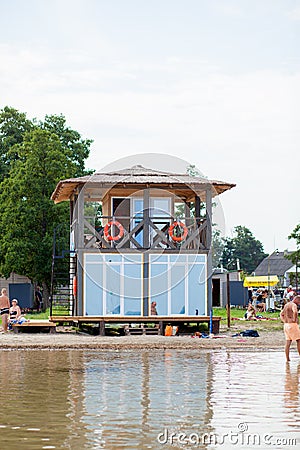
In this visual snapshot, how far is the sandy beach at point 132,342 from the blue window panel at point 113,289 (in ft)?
4.65

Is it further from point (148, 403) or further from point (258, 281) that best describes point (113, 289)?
point (258, 281)

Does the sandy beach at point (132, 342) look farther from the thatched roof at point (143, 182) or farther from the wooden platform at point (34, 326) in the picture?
the thatched roof at point (143, 182)

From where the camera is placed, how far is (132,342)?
24.6m

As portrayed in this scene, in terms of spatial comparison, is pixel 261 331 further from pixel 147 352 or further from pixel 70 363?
pixel 70 363

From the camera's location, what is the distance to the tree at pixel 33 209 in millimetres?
44875

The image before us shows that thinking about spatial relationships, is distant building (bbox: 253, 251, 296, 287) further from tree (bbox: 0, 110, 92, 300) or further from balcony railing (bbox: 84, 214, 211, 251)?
balcony railing (bbox: 84, 214, 211, 251)

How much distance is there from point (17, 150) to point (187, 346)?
90.0ft

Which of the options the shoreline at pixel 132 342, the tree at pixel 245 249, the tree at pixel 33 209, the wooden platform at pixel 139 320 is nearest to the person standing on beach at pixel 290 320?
the shoreline at pixel 132 342

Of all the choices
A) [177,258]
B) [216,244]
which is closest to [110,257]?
[177,258]

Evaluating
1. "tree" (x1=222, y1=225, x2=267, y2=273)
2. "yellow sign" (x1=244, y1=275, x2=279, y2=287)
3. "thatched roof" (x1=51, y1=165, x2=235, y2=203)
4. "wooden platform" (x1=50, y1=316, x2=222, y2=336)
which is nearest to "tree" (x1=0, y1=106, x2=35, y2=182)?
"yellow sign" (x1=244, y1=275, x2=279, y2=287)

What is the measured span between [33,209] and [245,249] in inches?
2667

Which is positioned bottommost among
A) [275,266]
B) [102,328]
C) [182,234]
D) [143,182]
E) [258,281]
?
[102,328]

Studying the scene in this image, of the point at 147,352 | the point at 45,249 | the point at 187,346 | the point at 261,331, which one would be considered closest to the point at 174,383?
the point at 147,352

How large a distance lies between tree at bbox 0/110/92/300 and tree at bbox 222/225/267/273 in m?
62.4
